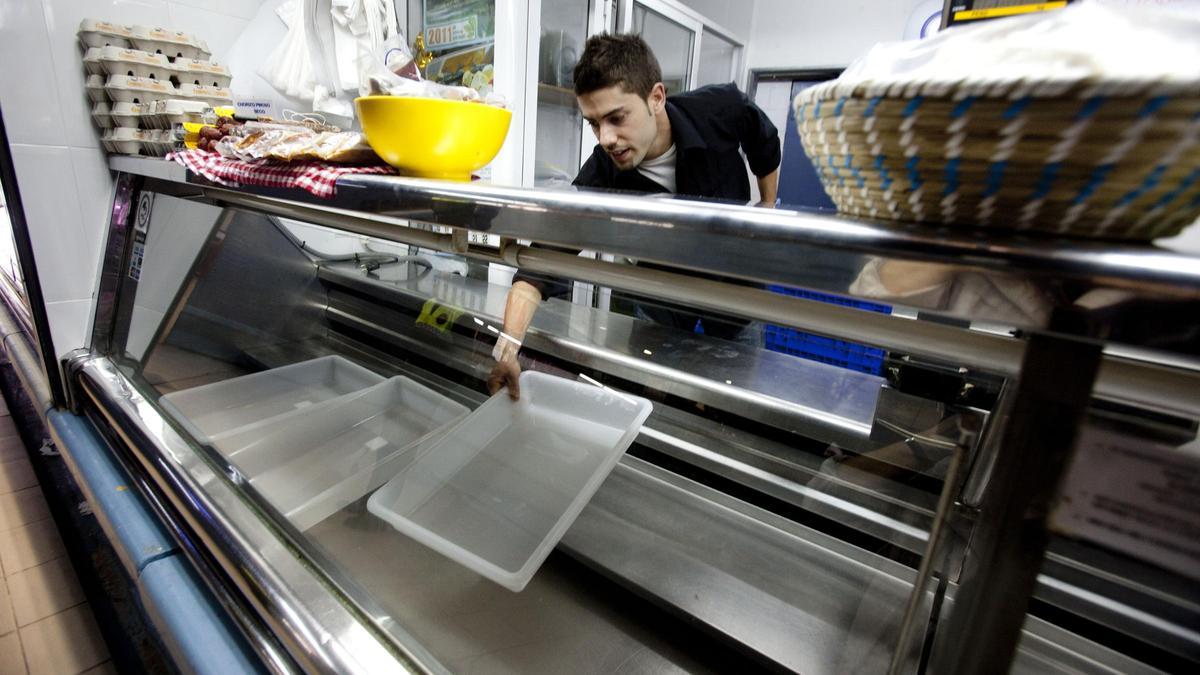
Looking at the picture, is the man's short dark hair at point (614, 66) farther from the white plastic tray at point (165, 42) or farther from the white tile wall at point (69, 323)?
the white tile wall at point (69, 323)

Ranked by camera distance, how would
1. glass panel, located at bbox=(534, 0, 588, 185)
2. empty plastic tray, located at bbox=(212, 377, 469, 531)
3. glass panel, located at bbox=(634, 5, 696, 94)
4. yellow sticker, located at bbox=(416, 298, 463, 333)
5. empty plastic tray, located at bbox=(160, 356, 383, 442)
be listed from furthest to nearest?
1. glass panel, located at bbox=(634, 5, 696, 94)
2. glass panel, located at bbox=(534, 0, 588, 185)
3. yellow sticker, located at bbox=(416, 298, 463, 333)
4. empty plastic tray, located at bbox=(160, 356, 383, 442)
5. empty plastic tray, located at bbox=(212, 377, 469, 531)

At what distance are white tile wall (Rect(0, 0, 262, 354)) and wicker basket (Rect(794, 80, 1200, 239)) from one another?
2.36m

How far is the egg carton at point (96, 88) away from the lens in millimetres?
1682

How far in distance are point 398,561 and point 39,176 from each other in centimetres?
188

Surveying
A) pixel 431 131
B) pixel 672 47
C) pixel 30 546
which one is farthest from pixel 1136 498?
pixel 672 47

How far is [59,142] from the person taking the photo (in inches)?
67.4

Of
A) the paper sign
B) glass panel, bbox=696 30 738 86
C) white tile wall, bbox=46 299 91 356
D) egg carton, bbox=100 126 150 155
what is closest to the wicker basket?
the paper sign

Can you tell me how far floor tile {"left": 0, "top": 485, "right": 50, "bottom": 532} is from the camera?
2.12 metres

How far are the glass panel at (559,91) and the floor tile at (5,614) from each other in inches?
104

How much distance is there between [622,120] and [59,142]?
181cm

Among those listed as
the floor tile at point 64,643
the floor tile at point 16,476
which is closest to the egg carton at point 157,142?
the floor tile at point 64,643

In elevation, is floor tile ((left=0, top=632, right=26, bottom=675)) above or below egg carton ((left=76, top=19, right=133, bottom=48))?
below

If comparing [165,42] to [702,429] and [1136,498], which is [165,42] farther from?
[1136,498]

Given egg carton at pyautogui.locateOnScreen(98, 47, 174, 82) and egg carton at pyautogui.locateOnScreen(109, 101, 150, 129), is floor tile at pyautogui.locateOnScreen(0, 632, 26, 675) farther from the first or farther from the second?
egg carton at pyautogui.locateOnScreen(98, 47, 174, 82)
